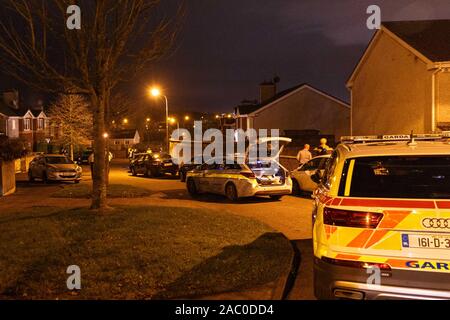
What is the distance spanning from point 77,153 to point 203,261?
46.2m

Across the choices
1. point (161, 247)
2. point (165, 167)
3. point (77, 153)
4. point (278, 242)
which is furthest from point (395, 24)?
point (77, 153)

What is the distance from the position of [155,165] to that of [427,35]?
16.2 meters

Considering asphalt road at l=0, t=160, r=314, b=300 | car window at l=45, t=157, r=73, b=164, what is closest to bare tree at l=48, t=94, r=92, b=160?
car window at l=45, t=157, r=73, b=164

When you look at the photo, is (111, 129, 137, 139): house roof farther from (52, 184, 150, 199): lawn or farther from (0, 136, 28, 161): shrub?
(52, 184, 150, 199): lawn

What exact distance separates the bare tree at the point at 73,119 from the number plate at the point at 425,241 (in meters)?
39.9

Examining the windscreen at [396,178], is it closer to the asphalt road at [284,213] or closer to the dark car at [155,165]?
the asphalt road at [284,213]

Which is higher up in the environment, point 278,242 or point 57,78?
point 57,78

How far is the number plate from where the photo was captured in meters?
4.34

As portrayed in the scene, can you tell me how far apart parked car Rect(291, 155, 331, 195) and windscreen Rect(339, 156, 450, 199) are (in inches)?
420

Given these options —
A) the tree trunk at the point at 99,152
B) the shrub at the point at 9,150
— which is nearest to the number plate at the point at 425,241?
the tree trunk at the point at 99,152

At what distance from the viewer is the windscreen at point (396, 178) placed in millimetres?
4703

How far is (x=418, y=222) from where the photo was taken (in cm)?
441

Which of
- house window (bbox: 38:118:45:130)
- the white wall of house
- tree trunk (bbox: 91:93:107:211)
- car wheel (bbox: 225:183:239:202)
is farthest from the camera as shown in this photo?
house window (bbox: 38:118:45:130)
